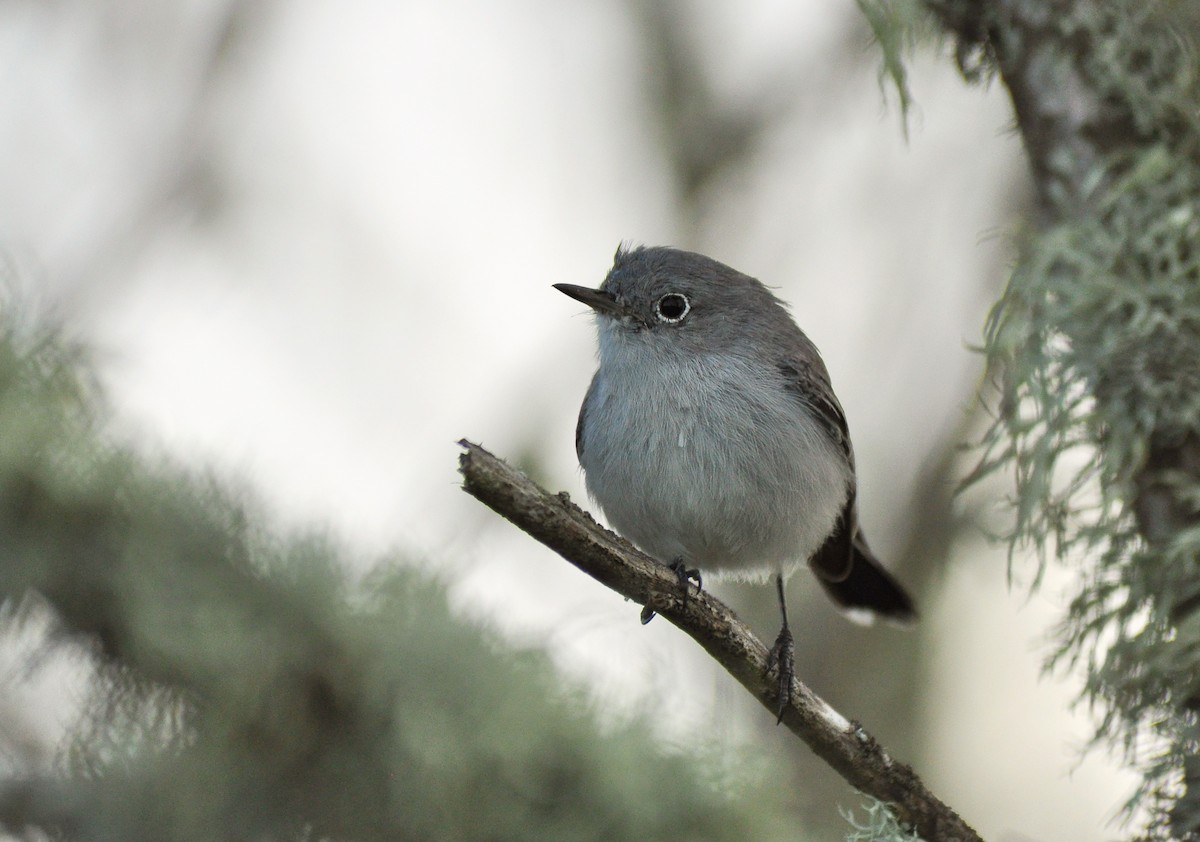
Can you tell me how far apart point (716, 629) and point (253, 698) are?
0.99 meters

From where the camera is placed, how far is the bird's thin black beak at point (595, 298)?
A: 12.2 feet

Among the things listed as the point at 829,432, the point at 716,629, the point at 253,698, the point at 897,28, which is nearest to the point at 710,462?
the point at 829,432

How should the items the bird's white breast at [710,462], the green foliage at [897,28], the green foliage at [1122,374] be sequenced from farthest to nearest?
1. the bird's white breast at [710,462]
2. the green foliage at [897,28]
3. the green foliage at [1122,374]

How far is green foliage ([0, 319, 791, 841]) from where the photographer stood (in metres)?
2.45

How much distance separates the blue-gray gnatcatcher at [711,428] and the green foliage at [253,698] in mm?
499

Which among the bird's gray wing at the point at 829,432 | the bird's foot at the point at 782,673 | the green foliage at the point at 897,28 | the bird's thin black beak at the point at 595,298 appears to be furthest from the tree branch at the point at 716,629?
the bird's thin black beak at the point at 595,298

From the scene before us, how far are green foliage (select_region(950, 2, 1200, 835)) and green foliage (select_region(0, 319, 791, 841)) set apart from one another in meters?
0.83

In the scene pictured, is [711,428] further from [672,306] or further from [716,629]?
[716,629]

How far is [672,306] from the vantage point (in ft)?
12.5

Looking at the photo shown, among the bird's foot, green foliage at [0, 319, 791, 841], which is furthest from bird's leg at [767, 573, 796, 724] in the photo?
green foliage at [0, 319, 791, 841]

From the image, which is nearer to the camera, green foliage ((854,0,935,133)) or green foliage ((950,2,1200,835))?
green foliage ((950,2,1200,835))

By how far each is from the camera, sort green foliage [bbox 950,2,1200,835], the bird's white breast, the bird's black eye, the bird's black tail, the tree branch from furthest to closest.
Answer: the bird's black tail
the bird's black eye
the bird's white breast
green foliage [bbox 950,2,1200,835]
the tree branch

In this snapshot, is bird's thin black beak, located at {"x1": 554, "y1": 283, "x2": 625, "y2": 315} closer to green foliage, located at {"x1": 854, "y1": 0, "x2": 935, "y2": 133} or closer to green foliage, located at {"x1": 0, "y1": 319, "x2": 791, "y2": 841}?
green foliage, located at {"x1": 854, "y1": 0, "x2": 935, "y2": 133}

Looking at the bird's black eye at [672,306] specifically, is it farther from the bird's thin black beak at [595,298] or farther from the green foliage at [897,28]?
the green foliage at [897,28]
